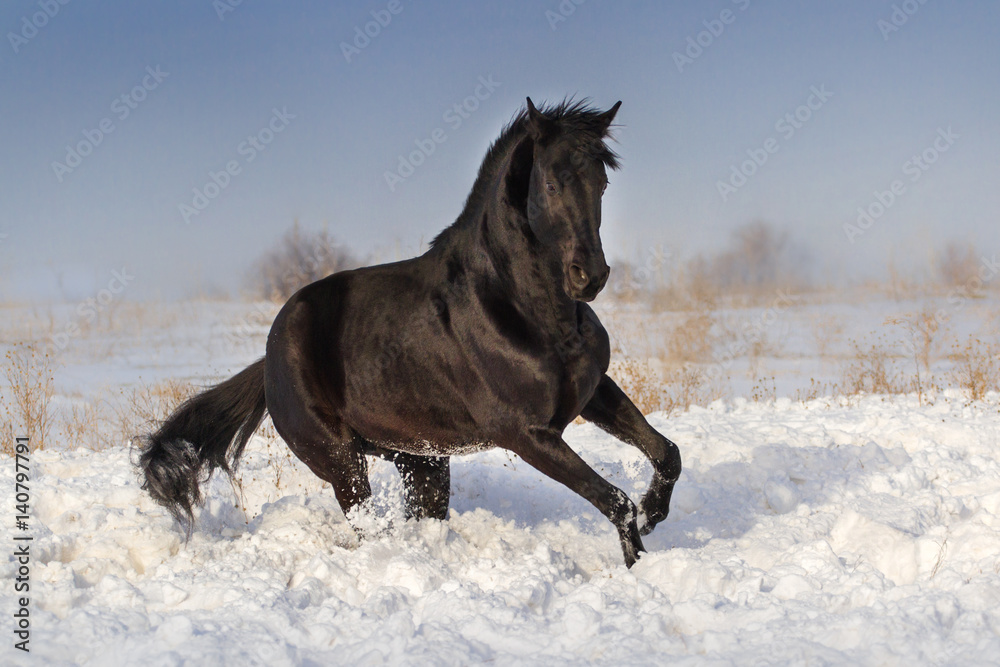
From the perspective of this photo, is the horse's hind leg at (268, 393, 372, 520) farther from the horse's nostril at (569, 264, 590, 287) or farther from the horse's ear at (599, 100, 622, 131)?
the horse's ear at (599, 100, 622, 131)

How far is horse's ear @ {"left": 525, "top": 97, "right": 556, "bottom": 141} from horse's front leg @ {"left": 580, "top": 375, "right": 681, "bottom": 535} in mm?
1284

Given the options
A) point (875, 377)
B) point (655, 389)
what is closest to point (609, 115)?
point (655, 389)

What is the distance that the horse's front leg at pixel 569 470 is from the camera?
12.2 ft

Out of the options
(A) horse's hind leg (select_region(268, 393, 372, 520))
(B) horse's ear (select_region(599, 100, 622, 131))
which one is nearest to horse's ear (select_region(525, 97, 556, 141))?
(B) horse's ear (select_region(599, 100, 622, 131))

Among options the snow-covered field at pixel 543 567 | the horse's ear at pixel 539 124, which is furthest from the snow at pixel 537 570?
the horse's ear at pixel 539 124

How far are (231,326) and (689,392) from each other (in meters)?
10.6

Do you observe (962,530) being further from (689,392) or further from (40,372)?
(40,372)

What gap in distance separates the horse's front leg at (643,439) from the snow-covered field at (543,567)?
33cm

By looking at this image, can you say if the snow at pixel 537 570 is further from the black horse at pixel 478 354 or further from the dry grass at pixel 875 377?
the dry grass at pixel 875 377

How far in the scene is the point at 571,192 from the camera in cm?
349

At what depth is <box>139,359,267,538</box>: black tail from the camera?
16.0 feet

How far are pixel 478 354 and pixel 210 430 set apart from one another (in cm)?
213

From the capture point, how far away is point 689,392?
33.6ft

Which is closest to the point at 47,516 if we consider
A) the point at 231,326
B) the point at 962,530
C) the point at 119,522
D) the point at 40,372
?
the point at 119,522
